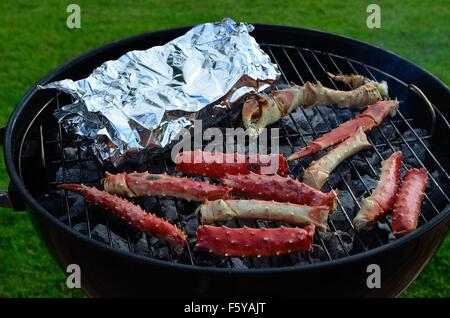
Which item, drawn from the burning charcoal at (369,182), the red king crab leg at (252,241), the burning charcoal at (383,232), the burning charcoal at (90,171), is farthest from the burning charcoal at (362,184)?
the burning charcoal at (90,171)

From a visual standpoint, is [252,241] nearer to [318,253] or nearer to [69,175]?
[318,253]

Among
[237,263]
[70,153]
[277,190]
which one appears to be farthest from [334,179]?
[70,153]

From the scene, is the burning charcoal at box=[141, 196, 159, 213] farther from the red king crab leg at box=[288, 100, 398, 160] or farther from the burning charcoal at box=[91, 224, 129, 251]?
the red king crab leg at box=[288, 100, 398, 160]

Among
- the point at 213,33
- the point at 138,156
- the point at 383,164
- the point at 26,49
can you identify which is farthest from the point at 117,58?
the point at 26,49

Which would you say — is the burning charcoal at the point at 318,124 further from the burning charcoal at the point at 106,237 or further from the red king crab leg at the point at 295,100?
the burning charcoal at the point at 106,237

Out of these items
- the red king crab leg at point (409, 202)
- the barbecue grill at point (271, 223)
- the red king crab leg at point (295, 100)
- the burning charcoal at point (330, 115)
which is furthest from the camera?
the burning charcoal at point (330, 115)

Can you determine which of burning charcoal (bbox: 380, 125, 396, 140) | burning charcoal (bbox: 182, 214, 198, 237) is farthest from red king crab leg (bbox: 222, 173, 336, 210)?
burning charcoal (bbox: 380, 125, 396, 140)
